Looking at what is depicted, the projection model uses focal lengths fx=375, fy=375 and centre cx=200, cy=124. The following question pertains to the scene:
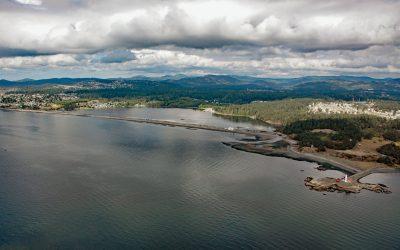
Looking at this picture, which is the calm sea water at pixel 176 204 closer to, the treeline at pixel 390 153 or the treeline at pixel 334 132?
the treeline at pixel 390 153

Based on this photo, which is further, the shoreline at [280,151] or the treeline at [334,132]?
the treeline at [334,132]

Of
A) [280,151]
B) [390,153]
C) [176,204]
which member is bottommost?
[176,204]

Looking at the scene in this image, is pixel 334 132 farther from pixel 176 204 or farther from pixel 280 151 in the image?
pixel 176 204

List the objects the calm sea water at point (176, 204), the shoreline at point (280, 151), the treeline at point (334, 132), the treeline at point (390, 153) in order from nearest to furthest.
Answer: the calm sea water at point (176, 204)
the shoreline at point (280, 151)
the treeline at point (390, 153)
the treeline at point (334, 132)

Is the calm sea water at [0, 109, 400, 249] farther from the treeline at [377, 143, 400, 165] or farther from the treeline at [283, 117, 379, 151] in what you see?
the treeline at [283, 117, 379, 151]

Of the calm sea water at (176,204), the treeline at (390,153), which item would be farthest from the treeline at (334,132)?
the calm sea water at (176,204)

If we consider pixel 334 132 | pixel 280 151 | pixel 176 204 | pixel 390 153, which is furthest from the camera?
pixel 334 132

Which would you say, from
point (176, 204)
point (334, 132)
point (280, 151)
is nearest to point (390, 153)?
point (280, 151)

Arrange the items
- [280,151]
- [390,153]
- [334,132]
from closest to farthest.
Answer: [390,153] → [280,151] → [334,132]

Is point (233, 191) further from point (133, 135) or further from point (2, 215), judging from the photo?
point (133, 135)
